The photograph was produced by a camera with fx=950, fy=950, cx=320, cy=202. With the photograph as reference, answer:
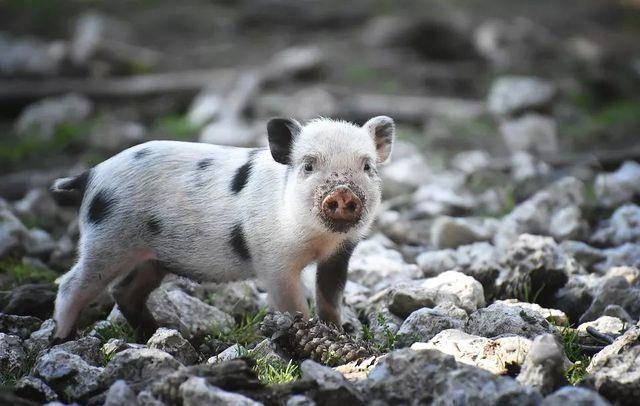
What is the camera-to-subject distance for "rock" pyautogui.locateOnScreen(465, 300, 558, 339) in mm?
4812

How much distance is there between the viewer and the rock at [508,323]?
481cm

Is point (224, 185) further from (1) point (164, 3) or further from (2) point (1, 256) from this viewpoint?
(1) point (164, 3)

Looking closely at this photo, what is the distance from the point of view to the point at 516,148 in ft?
35.7

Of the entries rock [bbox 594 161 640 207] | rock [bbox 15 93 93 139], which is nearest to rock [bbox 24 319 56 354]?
rock [bbox 594 161 640 207]

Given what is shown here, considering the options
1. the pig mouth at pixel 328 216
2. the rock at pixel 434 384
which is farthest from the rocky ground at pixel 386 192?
the pig mouth at pixel 328 216

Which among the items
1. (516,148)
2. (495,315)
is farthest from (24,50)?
(495,315)

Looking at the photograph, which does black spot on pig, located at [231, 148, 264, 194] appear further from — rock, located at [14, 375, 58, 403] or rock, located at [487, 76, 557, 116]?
rock, located at [487, 76, 557, 116]

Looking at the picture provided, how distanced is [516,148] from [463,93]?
264 centimetres

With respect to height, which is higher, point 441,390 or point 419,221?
point 441,390

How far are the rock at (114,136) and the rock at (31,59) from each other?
3027 mm

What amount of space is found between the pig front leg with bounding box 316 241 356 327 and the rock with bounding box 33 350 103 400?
Result: 1.60 meters

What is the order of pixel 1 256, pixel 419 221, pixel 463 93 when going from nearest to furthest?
pixel 1 256 < pixel 419 221 < pixel 463 93

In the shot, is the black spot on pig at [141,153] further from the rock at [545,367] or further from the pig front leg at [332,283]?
the rock at [545,367]

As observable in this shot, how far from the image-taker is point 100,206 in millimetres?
5645
